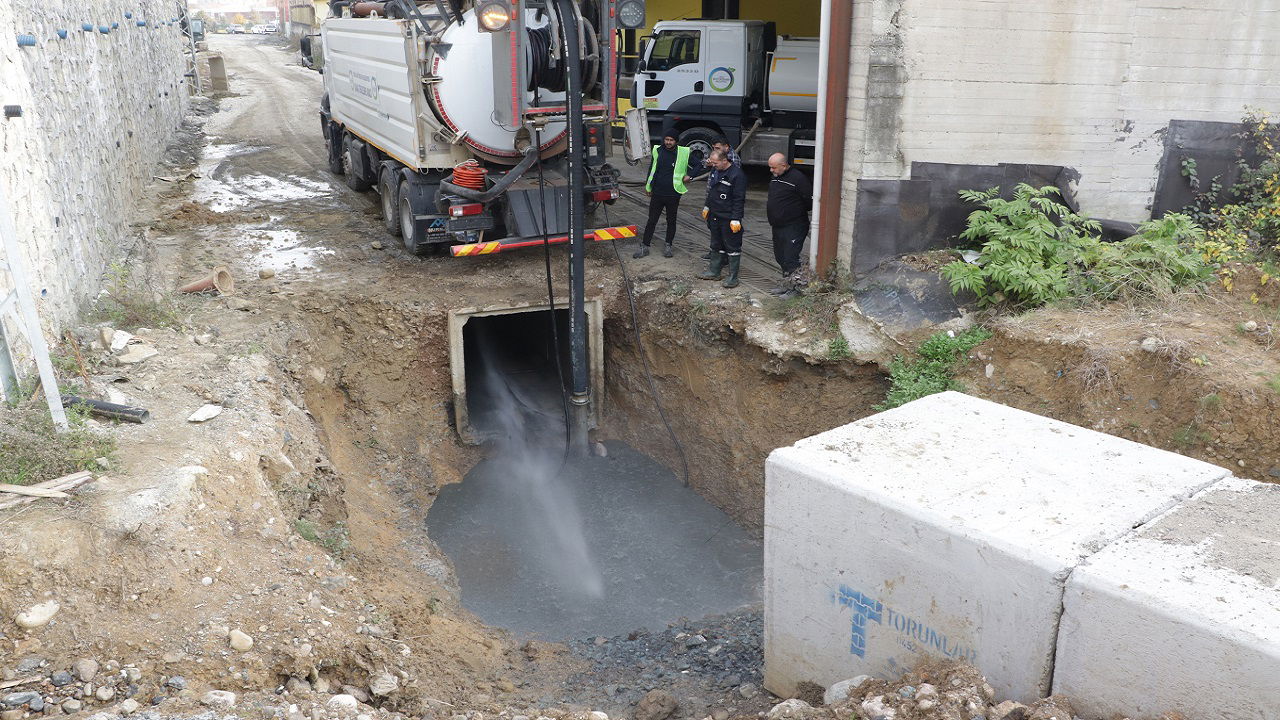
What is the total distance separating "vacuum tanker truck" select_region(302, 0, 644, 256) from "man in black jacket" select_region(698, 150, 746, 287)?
3.53ft

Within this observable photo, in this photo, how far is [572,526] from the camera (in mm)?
8367

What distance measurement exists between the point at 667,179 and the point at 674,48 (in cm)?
601

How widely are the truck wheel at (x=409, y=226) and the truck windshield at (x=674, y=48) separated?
20.4 feet

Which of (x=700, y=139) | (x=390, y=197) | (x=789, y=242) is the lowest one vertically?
(x=789, y=242)

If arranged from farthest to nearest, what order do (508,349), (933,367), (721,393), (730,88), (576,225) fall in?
(730,88) < (508,349) < (721,393) < (576,225) < (933,367)

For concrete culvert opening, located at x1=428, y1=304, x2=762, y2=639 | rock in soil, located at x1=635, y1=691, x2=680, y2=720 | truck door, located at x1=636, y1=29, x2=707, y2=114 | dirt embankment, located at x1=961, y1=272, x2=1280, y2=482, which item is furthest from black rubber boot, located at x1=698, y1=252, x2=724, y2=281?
truck door, located at x1=636, y1=29, x2=707, y2=114

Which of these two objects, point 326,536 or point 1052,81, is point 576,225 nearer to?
point 326,536

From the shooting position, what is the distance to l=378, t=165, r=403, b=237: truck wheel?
10678 mm

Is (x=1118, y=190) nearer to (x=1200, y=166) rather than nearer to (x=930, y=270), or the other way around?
(x=1200, y=166)

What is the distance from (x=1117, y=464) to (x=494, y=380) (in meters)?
7.40

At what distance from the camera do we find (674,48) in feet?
49.1

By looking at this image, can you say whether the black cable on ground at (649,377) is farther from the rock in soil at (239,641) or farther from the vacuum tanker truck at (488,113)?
the rock in soil at (239,641)

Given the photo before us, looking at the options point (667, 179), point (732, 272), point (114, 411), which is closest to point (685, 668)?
point (114, 411)

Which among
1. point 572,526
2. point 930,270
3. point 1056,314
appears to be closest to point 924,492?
point 1056,314
